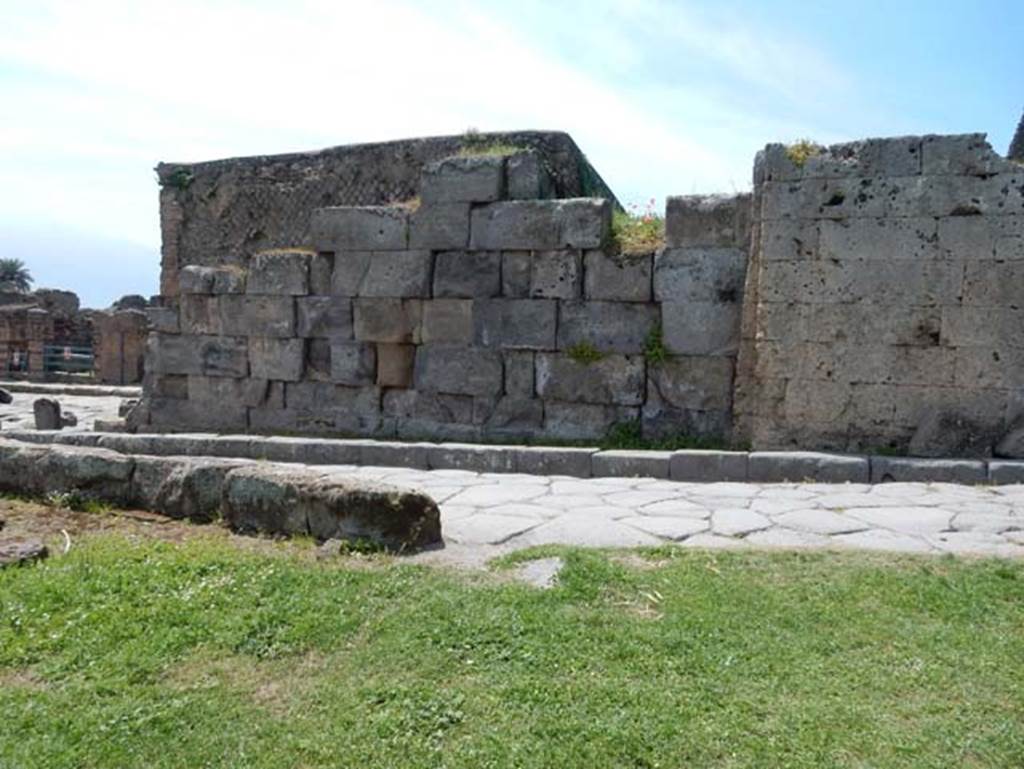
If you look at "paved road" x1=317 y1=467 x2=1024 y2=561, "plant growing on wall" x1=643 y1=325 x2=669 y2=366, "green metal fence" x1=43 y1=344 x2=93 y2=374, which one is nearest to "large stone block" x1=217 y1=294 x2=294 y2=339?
"paved road" x1=317 y1=467 x2=1024 y2=561

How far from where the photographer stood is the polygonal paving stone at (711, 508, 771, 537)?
16.6ft

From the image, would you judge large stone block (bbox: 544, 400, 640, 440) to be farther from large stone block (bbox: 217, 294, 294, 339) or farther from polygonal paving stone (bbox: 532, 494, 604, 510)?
large stone block (bbox: 217, 294, 294, 339)

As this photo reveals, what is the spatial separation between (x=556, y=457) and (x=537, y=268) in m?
2.34

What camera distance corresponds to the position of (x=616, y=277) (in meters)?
8.55

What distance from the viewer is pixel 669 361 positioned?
8.37 m

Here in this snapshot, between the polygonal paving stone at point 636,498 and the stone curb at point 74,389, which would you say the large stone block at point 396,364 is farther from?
the stone curb at point 74,389

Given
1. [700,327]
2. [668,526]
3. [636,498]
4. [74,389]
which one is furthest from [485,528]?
[74,389]

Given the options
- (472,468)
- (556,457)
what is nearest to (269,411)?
(472,468)

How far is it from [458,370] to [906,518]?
504 centimetres

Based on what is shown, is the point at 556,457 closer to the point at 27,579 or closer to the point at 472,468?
the point at 472,468

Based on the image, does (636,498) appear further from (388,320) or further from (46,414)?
(46,414)

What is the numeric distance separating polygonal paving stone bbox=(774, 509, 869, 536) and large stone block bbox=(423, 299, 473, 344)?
452 centimetres

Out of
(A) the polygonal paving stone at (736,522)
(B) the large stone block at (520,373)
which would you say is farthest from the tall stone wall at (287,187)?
(A) the polygonal paving stone at (736,522)

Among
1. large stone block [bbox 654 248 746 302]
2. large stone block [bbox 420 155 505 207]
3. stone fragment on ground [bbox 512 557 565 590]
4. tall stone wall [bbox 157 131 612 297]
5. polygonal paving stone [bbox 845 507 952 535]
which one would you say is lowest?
stone fragment on ground [bbox 512 557 565 590]
